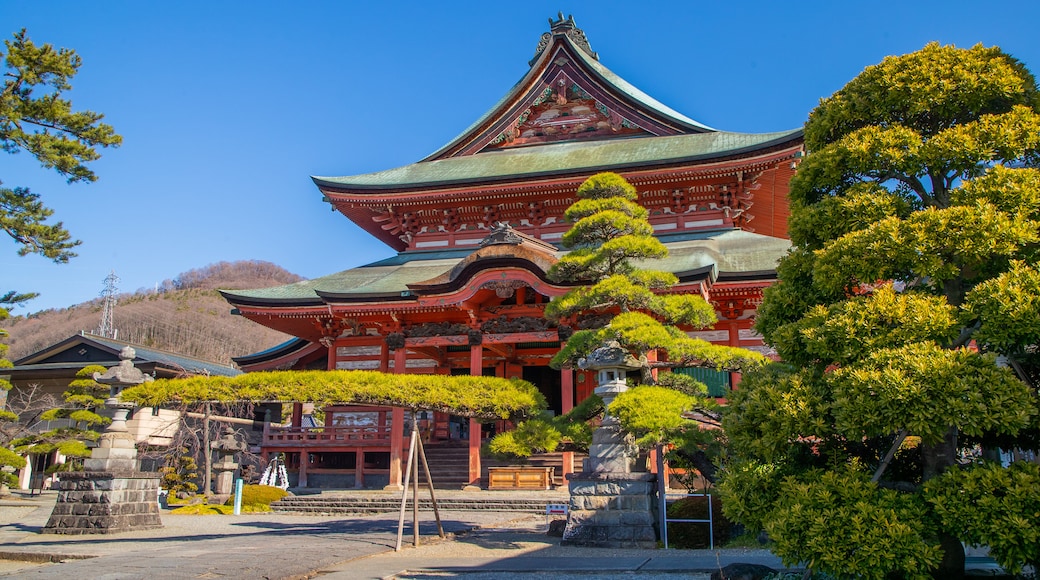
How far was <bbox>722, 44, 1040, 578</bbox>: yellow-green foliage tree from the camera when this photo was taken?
5.27 meters

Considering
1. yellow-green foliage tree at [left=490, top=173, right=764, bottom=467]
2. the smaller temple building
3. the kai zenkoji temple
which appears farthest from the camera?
the smaller temple building

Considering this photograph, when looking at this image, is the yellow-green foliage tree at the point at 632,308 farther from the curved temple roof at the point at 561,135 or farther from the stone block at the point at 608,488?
the curved temple roof at the point at 561,135

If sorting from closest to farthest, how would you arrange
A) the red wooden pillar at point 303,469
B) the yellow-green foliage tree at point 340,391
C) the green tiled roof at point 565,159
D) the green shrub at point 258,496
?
1. the yellow-green foliage tree at point 340,391
2. the green shrub at point 258,496
3. the red wooden pillar at point 303,469
4. the green tiled roof at point 565,159

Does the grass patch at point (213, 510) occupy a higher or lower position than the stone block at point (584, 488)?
lower

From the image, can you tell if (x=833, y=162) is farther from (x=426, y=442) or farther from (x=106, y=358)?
(x=106, y=358)

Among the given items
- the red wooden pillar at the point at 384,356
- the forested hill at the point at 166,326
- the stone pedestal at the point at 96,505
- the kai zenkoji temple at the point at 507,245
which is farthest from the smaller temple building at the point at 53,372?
the forested hill at the point at 166,326

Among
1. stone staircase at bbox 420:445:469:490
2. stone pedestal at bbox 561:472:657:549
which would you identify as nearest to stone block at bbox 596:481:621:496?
stone pedestal at bbox 561:472:657:549

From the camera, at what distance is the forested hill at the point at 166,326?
72.0 metres

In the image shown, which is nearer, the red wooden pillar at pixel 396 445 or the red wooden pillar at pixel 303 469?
the red wooden pillar at pixel 396 445

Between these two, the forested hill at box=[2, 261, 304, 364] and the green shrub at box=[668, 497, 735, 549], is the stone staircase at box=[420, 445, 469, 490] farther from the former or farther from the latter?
the forested hill at box=[2, 261, 304, 364]

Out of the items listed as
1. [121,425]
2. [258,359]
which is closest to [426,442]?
[258,359]

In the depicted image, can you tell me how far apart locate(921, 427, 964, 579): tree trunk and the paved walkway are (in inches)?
93.2

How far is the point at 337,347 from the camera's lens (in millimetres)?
22766

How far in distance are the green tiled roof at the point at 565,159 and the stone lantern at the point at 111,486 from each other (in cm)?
1135
